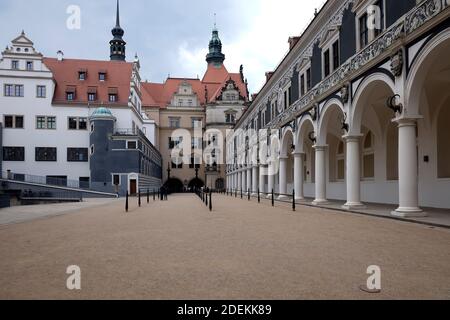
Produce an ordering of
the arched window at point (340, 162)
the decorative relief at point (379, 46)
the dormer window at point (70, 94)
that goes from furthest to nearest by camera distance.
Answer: the dormer window at point (70, 94)
the arched window at point (340, 162)
the decorative relief at point (379, 46)

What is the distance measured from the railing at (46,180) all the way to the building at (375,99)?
25809 millimetres

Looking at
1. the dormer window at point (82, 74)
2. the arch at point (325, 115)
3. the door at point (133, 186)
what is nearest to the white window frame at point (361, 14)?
the arch at point (325, 115)

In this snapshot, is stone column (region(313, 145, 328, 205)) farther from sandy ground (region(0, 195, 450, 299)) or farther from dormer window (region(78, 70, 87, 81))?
dormer window (region(78, 70, 87, 81))

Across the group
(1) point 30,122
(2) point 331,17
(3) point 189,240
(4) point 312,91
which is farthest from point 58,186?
(3) point 189,240

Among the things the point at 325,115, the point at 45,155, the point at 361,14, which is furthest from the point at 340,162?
the point at 45,155

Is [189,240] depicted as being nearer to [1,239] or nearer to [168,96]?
[1,239]

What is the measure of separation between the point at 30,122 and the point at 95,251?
46.9m

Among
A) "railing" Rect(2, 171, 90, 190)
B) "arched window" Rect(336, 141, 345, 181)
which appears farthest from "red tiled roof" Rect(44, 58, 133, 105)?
"arched window" Rect(336, 141, 345, 181)

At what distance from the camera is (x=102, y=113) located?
47344mm

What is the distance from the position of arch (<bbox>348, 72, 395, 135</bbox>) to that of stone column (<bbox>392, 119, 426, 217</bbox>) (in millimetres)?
1683

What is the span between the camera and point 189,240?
8.77 meters

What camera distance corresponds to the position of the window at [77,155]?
4825 cm

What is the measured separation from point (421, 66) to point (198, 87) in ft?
230

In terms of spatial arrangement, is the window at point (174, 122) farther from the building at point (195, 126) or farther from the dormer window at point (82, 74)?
the dormer window at point (82, 74)
